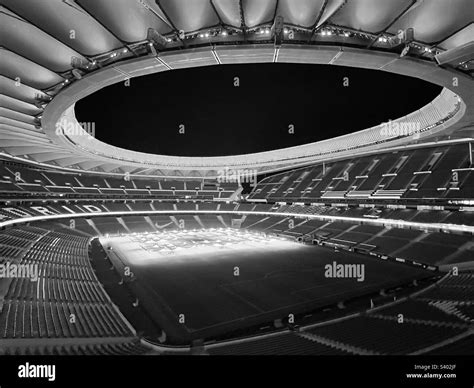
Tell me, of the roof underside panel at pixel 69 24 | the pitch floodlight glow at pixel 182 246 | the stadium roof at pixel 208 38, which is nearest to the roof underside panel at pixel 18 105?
the stadium roof at pixel 208 38

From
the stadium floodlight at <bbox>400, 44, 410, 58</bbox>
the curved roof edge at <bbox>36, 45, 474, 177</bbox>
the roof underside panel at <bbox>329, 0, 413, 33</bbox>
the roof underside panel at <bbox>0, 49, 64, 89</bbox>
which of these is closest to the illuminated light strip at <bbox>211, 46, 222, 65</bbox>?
the curved roof edge at <bbox>36, 45, 474, 177</bbox>

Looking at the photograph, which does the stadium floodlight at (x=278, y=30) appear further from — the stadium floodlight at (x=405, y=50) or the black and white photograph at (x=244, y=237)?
the stadium floodlight at (x=405, y=50)

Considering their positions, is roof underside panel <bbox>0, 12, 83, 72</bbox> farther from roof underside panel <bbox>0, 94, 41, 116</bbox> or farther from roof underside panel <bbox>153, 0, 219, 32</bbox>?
roof underside panel <bbox>153, 0, 219, 32</bbox>

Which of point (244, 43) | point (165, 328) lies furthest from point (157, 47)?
point (165, 328)

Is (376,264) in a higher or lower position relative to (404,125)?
lower

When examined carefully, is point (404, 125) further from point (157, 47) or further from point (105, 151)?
point (105, 151)

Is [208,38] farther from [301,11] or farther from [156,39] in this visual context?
[301,11]
